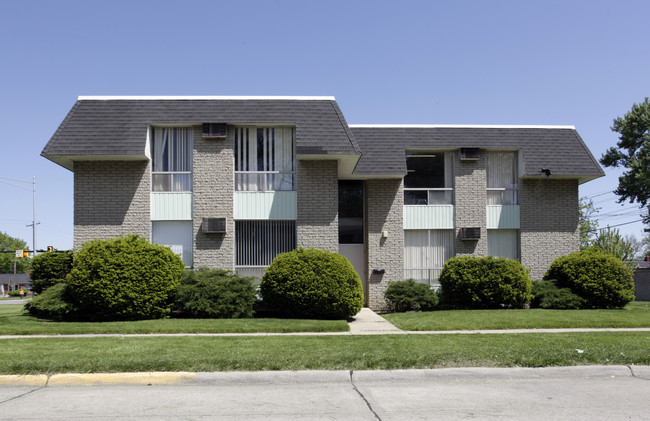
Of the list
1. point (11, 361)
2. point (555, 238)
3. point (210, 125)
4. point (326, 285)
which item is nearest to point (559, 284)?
point (555, 238)

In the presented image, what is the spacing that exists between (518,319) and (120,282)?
33.4ft

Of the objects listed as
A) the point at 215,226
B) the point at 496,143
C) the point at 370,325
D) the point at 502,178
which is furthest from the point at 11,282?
the point at 370,325

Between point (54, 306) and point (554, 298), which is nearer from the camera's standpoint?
point (54, 306)

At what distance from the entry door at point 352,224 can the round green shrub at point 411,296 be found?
5.82ft

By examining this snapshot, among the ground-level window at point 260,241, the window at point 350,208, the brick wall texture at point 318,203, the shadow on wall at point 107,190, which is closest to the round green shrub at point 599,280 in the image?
the window at point 350,208

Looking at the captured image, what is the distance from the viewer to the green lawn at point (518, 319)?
13.6 meters

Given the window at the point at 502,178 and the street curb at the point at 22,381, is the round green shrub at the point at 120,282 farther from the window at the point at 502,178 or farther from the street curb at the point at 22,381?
the window at the point at 502,178

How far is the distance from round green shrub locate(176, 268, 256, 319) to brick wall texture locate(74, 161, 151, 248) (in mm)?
2777

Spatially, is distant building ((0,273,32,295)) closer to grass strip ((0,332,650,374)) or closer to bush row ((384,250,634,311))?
bush row ((384,250,634,311))

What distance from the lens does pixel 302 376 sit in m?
7.91

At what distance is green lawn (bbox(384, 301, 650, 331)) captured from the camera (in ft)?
44.5

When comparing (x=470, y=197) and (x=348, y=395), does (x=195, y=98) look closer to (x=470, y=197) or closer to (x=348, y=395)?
(x=470, y=197)

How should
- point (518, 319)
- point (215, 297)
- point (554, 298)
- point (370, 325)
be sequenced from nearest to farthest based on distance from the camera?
point (370, 325) < point (518, 319) < point (215, 297) < point (554, 298)

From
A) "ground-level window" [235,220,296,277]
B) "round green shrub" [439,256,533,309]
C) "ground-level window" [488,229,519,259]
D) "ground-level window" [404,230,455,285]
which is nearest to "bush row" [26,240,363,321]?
"ground-level window" [235,220,296,277]
